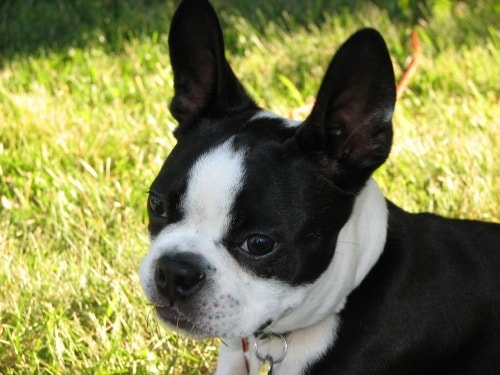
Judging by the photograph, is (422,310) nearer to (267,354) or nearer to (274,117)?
(267,354)

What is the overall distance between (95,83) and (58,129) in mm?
815

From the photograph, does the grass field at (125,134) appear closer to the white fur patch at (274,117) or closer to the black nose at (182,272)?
the black nose at (182,272)

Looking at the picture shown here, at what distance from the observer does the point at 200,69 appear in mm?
3270

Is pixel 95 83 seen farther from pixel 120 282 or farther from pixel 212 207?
pixel 212 207

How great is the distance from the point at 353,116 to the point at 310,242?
0.42 m

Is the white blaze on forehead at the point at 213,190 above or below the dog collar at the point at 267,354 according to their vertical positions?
above

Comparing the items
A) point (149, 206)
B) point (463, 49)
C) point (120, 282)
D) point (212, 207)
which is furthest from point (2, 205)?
point (463, 49)

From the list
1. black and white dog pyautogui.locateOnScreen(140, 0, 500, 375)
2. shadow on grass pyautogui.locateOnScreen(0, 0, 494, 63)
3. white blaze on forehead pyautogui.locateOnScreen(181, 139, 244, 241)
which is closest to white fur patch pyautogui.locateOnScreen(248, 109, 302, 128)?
black and white dog pyautogui.locateOnScreen(140, 0, 500, 375)

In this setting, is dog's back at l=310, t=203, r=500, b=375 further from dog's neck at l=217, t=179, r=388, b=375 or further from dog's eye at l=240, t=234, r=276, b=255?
dog's eye at l=240, t=234, r=276, b=255

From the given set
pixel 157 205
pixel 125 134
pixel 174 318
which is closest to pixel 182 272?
pixel 174 318

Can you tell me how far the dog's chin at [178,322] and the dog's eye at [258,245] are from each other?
284 mm

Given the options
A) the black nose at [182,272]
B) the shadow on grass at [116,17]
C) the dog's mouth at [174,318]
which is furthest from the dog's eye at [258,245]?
the shadow on grass at [116,17]

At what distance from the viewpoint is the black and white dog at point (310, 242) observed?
282 centimetres

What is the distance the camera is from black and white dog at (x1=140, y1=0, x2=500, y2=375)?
111 inches
